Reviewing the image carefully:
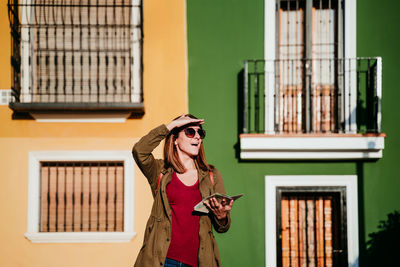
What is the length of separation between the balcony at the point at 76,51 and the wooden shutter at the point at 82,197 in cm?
133

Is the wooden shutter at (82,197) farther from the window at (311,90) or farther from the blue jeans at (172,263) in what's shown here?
the blue jeans at (172,263)

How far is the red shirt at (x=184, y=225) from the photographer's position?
278cm

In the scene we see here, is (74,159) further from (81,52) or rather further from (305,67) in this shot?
(305,67)

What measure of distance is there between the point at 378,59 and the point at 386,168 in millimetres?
1893

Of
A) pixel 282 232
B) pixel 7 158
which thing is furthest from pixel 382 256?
pixel 7 158

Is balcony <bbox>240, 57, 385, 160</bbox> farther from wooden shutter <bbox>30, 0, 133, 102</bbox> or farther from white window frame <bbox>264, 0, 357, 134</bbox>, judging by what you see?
wooden shutter <bbox>30, 0, 133, 102</bbox>

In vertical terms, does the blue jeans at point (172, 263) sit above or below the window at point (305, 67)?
below

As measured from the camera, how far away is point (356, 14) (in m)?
5.77

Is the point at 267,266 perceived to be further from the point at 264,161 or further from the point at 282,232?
the point at 264,161

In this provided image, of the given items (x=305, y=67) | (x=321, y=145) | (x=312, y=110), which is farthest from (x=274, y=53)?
(x=321, y=145)

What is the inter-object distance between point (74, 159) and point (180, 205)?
361 cm

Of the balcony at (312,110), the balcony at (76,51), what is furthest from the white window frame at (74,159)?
the balcony at (312,110)

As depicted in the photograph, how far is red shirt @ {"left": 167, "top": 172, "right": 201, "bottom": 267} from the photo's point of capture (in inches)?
109

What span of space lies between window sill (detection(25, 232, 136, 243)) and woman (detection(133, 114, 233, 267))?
285cm
